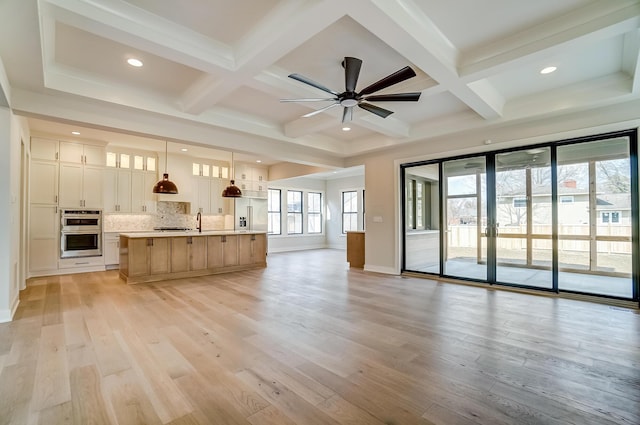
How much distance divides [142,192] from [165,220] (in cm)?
96

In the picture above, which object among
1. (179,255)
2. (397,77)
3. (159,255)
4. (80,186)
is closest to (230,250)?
(179,255)

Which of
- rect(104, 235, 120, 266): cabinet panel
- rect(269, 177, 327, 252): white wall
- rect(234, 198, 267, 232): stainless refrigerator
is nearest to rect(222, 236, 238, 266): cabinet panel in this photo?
rect(234, 198, 267, 232): stainless refrigerator

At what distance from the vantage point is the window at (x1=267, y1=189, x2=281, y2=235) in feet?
35.4

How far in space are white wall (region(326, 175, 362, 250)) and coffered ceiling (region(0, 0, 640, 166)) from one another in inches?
257

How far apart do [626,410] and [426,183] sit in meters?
4.93

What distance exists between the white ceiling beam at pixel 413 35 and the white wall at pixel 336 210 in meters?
7.92

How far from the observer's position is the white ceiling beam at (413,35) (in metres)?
2.31

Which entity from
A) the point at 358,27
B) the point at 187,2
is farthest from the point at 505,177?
the point at 187,2

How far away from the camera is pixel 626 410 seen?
1865mm

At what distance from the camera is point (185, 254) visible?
613 centimetres

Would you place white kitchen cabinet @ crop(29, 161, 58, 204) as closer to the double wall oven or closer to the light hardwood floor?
the double wall oven

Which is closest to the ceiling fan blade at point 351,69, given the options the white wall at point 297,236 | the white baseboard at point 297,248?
the white wall at point 297,236

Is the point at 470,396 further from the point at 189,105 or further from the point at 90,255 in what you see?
the point at 90,255

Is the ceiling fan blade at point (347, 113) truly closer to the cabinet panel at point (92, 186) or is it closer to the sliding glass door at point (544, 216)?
the sliding glass door at point (544, 216)
